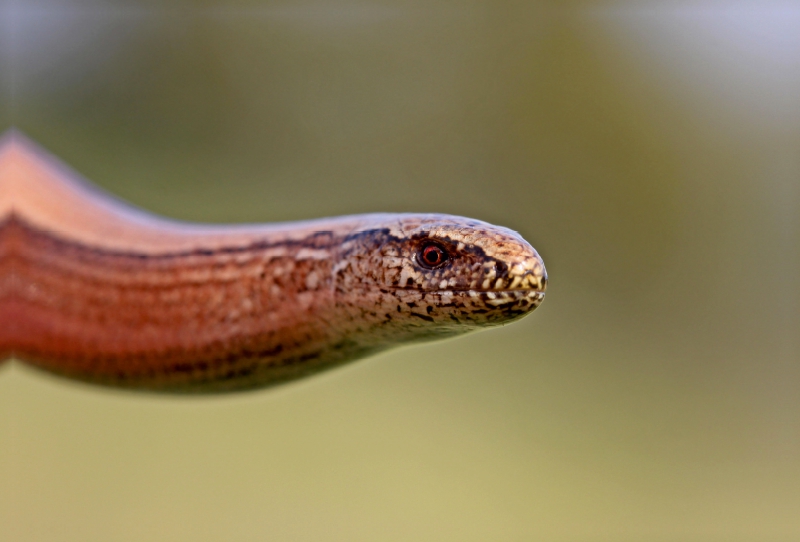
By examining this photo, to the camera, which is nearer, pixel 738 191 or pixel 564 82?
pixel 564 82

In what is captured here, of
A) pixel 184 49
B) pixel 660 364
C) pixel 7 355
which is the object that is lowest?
pixel 7 355

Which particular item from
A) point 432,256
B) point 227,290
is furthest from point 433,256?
point 227,290

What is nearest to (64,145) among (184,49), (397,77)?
(184,49)

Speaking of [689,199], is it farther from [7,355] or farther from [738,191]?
[7,355]

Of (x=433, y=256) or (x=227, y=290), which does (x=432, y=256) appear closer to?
(x=433, y=256)
